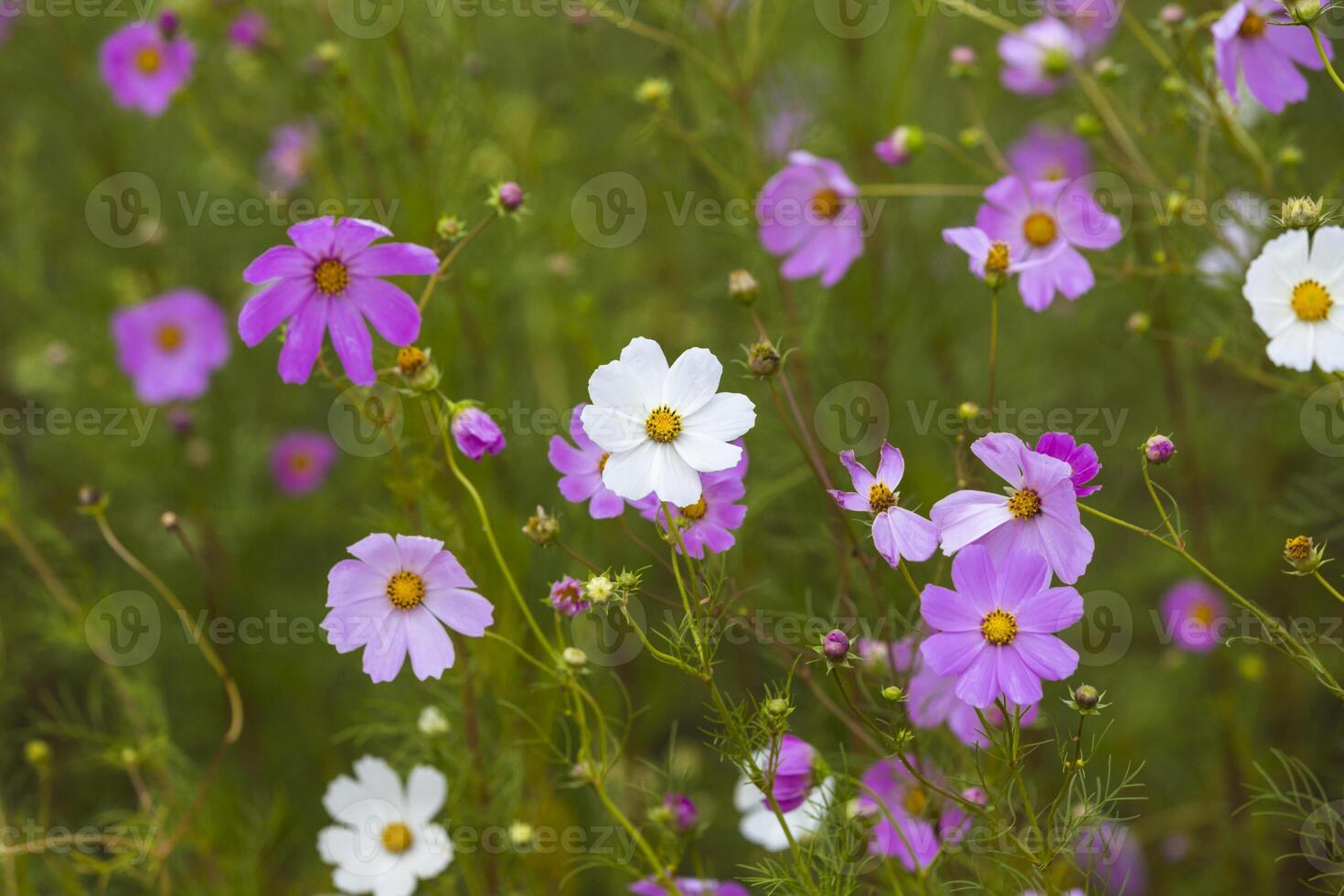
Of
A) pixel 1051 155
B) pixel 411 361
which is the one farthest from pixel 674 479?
pixel 1051 155

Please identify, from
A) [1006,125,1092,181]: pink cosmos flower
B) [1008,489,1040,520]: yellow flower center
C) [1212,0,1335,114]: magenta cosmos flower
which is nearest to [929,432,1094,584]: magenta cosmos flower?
[1008,489,1040,520]: yellow flower center

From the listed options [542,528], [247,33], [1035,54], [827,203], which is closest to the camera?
[542,528]

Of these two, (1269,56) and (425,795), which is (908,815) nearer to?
(425,795)

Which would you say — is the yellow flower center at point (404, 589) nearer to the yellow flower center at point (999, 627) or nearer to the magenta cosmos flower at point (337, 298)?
the magenta cosmos flower at point (337, 298)

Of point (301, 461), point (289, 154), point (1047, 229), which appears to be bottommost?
point (1047, 229)

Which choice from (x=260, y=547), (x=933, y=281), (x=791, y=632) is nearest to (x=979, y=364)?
(x=933, y=281)

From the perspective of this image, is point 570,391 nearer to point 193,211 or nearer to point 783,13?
point 783,13

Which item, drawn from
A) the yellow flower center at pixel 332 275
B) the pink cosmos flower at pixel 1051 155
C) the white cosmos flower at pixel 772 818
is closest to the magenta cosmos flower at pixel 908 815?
the white cosmos flower at pixel 772 818
